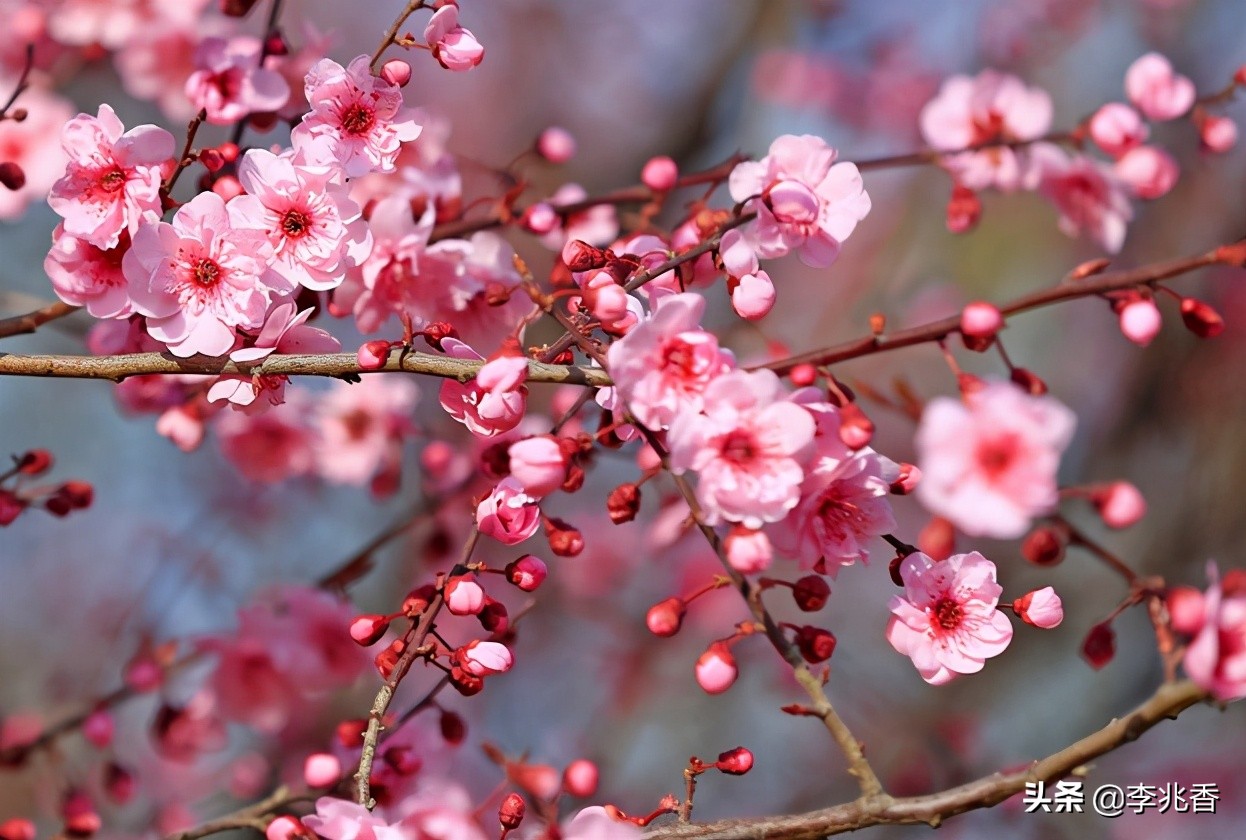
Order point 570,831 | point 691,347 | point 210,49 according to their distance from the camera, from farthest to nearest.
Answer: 1. point 210,49
2. point 570,831
3. point 691,347

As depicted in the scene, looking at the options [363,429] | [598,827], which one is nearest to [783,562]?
[363,429]

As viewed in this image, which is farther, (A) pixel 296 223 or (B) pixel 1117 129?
(B) pixel 1117 129

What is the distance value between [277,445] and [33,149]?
32.3 inches

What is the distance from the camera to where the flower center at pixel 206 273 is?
4.35 feet

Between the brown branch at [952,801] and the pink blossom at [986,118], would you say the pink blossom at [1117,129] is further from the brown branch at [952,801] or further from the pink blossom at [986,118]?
the brown branch at [952,801]

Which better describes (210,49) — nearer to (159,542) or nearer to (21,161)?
(21,161)

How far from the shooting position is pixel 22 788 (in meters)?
4.40

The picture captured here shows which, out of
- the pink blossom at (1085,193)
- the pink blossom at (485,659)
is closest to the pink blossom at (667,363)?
the pink blossom at (485,659)

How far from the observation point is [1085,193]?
2.23 meters

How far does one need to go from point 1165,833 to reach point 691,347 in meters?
3.66

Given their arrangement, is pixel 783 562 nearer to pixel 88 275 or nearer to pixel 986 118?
pixel 986 118

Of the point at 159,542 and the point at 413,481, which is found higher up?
the point at 413,481

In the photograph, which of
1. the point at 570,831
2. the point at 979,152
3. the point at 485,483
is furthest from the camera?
the point at 485,483

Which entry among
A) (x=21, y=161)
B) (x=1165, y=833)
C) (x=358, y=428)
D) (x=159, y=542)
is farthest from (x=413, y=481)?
(x=1165, y=833)
